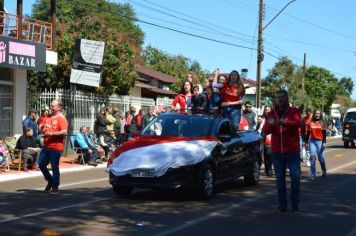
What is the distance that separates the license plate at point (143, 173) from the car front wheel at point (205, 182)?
2.84ft

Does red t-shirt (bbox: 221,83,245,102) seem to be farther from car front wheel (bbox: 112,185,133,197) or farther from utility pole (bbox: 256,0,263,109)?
utility pole (bbox: 256,0,263,109)

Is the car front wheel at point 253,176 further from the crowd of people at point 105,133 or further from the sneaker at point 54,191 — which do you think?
the crowd of people at point 105,133

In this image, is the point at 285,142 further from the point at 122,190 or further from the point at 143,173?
the point at 122,190

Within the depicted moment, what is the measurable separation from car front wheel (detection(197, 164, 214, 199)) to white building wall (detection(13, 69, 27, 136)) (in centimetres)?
1217

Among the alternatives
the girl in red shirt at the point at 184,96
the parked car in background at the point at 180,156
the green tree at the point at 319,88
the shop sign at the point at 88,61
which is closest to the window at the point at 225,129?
the parked car in background at the point at 180,156

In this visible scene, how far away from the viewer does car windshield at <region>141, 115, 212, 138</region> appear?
36.6ft

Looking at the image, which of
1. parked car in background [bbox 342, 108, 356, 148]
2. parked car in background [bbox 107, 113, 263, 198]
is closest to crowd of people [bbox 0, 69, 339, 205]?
parked car in background [bbox 107, 113, 263, 198]

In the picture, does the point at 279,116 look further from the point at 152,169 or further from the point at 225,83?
the point at 225,83

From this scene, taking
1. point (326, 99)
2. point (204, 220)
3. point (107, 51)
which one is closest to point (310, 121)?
point (204, 220)

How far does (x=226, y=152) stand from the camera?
1142 cm

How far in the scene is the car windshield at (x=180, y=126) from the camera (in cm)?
1116

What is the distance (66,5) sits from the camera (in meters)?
66.2

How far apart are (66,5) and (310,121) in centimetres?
5480

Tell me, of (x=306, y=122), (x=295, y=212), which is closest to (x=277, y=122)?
(x=295, y=212)
